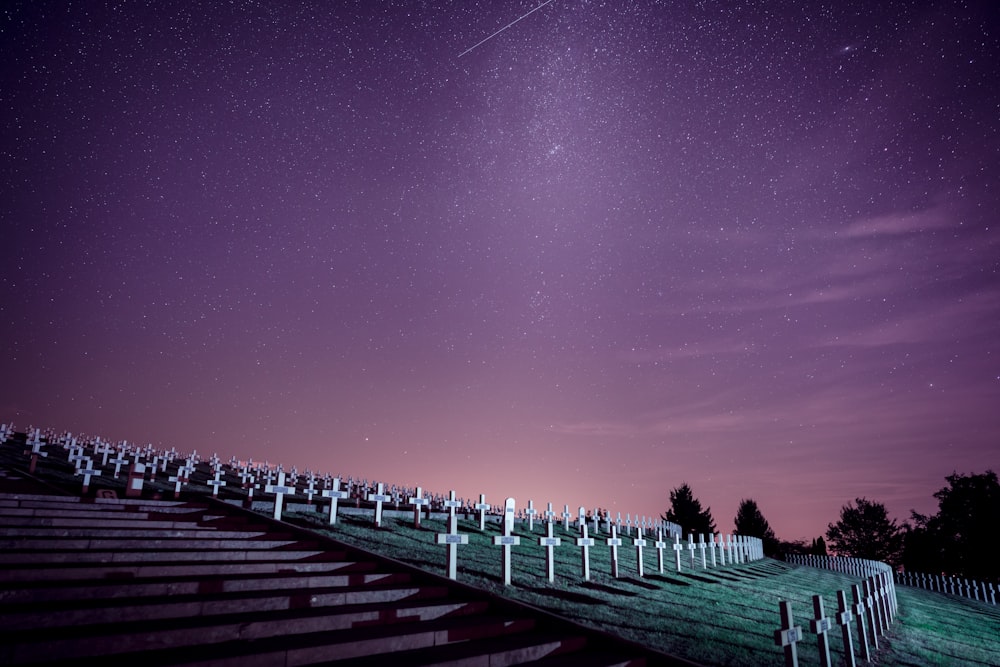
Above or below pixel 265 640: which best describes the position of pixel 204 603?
above

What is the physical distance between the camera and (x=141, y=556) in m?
7.23

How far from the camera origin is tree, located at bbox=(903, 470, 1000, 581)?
5775 cm

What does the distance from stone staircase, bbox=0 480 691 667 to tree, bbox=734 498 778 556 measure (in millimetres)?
77540

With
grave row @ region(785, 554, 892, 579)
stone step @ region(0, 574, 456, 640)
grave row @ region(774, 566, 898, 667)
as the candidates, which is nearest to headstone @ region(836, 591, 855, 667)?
grave row @ region(774, 566, 898, 667)

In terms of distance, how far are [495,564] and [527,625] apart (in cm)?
612

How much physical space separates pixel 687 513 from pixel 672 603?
6656 cm

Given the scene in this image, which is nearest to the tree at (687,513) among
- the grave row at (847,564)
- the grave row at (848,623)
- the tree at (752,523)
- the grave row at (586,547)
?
the tree at (752,523)

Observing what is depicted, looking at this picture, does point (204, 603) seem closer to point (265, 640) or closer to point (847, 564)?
point (265, 640)

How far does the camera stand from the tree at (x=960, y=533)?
57.8m

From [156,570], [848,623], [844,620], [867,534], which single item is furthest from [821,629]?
[867,534]

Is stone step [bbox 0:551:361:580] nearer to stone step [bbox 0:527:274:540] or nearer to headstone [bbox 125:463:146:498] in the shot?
stone step [bbox 0:527:274:540]

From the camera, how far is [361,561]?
8523mm

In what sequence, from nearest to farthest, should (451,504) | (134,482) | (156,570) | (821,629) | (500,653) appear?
(500,653)
(156,570)
(821,629)
(451,504)
(134,482)

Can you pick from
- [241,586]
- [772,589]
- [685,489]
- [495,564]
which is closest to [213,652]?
[241,586]
